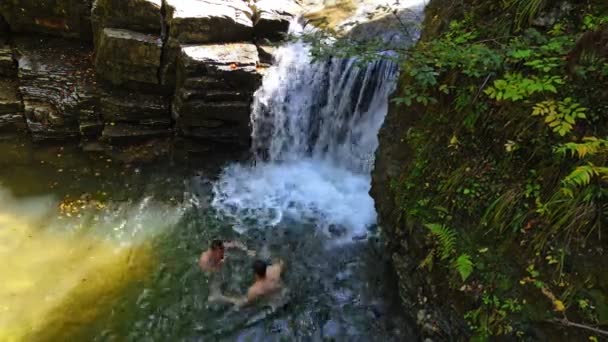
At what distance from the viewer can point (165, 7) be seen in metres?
7.65

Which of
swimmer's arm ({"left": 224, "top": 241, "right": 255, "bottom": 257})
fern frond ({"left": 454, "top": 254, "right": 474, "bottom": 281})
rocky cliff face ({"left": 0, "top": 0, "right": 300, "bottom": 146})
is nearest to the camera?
fern frond ({"left": 454, "top": 254, "right": 474, "bottom": 281})

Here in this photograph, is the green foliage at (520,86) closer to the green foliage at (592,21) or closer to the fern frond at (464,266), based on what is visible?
the green foliage at (592,21)

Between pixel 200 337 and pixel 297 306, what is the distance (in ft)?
3.79

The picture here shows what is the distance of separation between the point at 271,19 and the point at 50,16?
411cm

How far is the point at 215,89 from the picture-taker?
7387mm

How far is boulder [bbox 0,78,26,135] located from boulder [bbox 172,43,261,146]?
2.77 m

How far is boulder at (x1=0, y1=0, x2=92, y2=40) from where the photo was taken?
8172 millimetres

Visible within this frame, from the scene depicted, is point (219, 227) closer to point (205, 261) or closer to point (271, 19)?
point (205, 261)

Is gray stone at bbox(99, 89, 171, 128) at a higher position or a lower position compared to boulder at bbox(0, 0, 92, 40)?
lower

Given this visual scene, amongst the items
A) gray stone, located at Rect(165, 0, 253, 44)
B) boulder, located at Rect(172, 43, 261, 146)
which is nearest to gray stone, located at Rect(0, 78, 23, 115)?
boulder, located at Rect(172, 43, 261, 146)

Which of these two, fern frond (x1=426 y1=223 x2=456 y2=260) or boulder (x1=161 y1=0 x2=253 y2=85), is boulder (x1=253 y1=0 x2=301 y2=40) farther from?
fern frond (x1=426 y1=223 x2=456 y2=260)

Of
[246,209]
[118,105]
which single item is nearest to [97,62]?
[118,105]

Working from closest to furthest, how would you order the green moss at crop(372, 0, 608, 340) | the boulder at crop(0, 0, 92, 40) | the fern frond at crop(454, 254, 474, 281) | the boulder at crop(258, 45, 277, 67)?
1. the green moss at crop(372, 0, 608, 340)
2. the fern frond at crop(454, 254, 474, 281)
3. the boulder at crop(258, 45, 277, 67)
4. the boulder at crop(0, 0, 92, 40)

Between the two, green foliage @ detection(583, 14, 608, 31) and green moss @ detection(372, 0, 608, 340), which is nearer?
green moss @ detection(372, 0, 608, 340)
